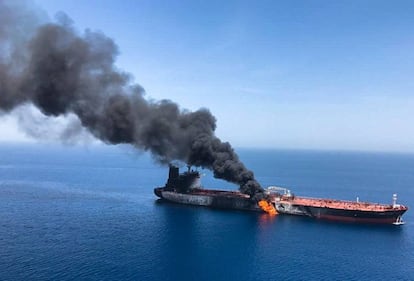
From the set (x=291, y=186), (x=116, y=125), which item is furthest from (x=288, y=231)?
(x=291, y=186)

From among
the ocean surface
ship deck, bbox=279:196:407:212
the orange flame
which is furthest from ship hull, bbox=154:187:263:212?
ship deck, bbox=279:196:407:212

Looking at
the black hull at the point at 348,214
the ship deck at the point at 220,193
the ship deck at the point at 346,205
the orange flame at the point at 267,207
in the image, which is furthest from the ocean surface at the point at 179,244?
the ship deck at the point at 220,193

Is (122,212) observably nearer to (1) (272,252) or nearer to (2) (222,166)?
(2) (222,166)

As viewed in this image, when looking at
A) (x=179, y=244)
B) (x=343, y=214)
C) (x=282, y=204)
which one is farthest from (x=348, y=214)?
(x=179, y=244)

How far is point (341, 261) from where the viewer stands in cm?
6756

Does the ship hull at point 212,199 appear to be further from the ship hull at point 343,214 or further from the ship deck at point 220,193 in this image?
the ship hull at point 343,214

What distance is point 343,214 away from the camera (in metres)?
98.8

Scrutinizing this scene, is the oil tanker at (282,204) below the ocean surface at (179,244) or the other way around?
the other way around

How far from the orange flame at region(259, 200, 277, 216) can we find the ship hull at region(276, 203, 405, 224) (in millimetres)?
1336

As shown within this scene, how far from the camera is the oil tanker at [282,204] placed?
317 ft

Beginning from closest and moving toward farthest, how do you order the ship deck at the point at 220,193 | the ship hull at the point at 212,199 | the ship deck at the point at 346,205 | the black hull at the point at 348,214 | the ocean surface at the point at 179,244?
1. the ocean surface at the point at 179,244
2. the black hull at the point at 348,214
3. the ship deck at the point at 346,205
4. the ship hull at the point at 212,199
5. the ship deck at the point at 220,193

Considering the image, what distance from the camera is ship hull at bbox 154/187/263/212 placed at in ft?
362

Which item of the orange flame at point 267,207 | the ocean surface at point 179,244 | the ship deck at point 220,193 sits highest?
the ship deck at point 220,193

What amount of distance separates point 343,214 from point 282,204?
15605mm
